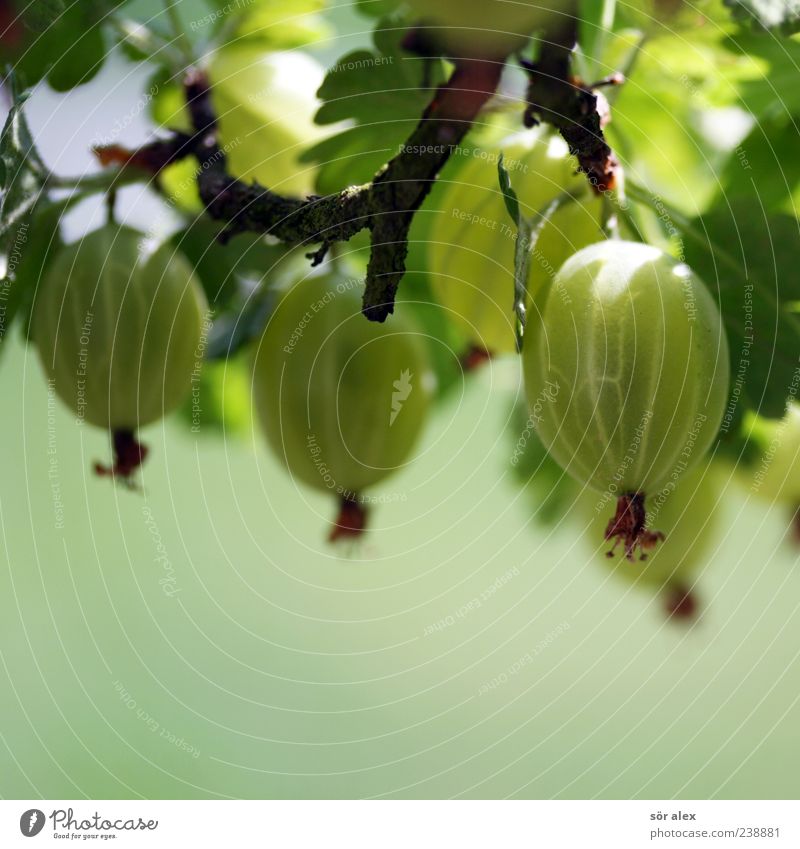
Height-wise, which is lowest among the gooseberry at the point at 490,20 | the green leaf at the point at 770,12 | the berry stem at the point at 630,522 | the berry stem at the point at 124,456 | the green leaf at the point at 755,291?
the berry stem at the point at 630,522

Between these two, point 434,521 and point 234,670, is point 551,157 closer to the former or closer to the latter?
point 434,521

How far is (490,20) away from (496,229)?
10cm

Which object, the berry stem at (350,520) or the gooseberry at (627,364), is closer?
the gooseberry at (627,364)

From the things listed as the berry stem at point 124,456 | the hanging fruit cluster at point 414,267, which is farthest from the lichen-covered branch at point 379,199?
the berry stem at point 124,456

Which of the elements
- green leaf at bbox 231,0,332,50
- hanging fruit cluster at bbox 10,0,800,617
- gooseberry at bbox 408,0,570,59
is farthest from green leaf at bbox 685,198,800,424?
green leaf at bbox 231,0,332,50

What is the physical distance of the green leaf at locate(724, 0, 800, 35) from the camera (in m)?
0.45

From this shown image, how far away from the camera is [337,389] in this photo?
0.43 m

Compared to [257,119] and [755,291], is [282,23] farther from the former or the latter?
[755,291]

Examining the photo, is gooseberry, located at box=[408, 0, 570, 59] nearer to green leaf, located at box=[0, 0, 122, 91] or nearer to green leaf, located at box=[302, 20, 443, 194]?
green leaf, located at box=[302, 20, 443, 194]

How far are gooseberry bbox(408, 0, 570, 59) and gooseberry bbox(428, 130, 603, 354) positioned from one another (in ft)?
0.19

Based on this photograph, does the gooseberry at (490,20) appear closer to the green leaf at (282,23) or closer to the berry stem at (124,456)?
the green leaf at (282,23)

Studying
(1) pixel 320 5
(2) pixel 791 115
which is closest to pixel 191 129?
(1) pixel 320 5

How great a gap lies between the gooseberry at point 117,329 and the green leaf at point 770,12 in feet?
0.99

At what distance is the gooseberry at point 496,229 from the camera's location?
39 centimetres
